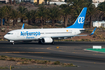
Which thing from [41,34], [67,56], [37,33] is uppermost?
[37,33]

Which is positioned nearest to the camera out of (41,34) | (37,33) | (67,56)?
(67,56)

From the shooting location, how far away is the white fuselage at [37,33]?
54906mm

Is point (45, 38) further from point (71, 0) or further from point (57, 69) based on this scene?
point (71, 0)

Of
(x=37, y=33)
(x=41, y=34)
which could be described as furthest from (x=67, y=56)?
(x=41, y=34)

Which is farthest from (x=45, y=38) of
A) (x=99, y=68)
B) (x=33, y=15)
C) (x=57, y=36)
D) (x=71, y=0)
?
(x=71, y=0)

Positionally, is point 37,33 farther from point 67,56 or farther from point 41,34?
point 67,56

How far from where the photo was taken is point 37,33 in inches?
2238

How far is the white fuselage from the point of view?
54.9 meters

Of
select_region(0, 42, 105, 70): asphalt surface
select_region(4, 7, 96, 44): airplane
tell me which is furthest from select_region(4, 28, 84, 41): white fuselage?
select_region(0, 42, 105, 70): asphalt surface

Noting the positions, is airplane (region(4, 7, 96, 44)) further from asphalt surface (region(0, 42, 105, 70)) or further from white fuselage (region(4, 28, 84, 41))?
asphalt surface (region(0, 42, 105, 70))

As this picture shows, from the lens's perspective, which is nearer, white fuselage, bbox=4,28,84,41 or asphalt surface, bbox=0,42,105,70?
asphalt surface, bbox=0,42,105,70

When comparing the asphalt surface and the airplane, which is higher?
the airplane

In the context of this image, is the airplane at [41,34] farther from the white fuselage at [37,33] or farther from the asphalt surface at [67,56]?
the asphalt surface at [67,56]

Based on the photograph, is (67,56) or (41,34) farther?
(41,34)
